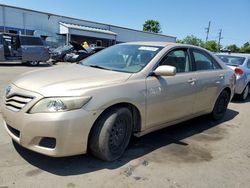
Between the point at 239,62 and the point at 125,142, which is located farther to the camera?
the point at 239,62

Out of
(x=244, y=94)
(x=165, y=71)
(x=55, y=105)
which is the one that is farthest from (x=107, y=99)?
(x=244, y=94)

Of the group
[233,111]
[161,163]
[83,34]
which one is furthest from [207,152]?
[83,34]

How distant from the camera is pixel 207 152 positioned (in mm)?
4344

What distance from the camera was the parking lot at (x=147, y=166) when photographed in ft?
10.6

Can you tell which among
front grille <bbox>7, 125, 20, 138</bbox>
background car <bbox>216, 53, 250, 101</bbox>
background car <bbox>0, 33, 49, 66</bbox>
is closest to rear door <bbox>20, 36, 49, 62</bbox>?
background car <bbox>0, 33, 49, 66</bbox>

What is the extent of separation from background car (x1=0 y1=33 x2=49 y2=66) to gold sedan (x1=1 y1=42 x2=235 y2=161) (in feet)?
41.5

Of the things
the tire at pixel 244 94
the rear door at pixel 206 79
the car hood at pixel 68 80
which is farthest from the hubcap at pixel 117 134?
the tire at pixel 244 94

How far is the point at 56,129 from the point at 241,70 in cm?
685

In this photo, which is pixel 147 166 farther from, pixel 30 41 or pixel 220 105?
pixel 30 41

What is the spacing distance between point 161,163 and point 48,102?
1718 millimetres

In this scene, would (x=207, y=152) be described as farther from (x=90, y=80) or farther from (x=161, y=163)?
(x=90, y=80)

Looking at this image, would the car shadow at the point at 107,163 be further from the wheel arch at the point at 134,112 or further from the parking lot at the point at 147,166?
the wheel arch at the point at 134,112

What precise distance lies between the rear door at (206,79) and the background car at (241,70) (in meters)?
2.82

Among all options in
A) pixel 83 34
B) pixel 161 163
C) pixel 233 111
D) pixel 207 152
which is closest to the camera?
pixel 161 163
